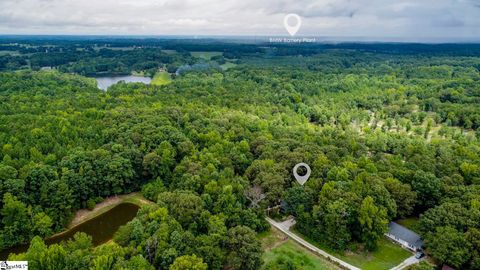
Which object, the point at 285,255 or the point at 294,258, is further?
the point at 285,255

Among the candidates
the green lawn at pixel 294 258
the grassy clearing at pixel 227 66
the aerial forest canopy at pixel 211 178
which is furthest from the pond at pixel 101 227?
the grassy clearing at pixel 227 66

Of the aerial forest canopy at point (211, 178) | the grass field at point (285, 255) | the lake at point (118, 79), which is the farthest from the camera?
the lake at point (118, 79)

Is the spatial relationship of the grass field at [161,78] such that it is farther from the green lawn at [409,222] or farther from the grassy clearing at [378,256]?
the grassy clearing at [378,256]

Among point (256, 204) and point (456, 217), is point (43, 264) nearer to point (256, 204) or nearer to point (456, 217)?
point (256, 204)

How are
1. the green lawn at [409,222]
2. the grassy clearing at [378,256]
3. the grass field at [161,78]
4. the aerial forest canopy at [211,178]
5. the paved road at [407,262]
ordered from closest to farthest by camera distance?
the aerial forest canopy at [211,178], the paved road at [407,262], the grassy clearing at [378,256], the green lawn at [409,222], the grass field at [161,78]

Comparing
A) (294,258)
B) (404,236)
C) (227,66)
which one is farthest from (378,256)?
(227,66)

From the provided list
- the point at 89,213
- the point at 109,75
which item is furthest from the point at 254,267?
the point at 109,75

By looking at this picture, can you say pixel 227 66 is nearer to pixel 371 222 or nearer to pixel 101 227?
pixel 101 227
